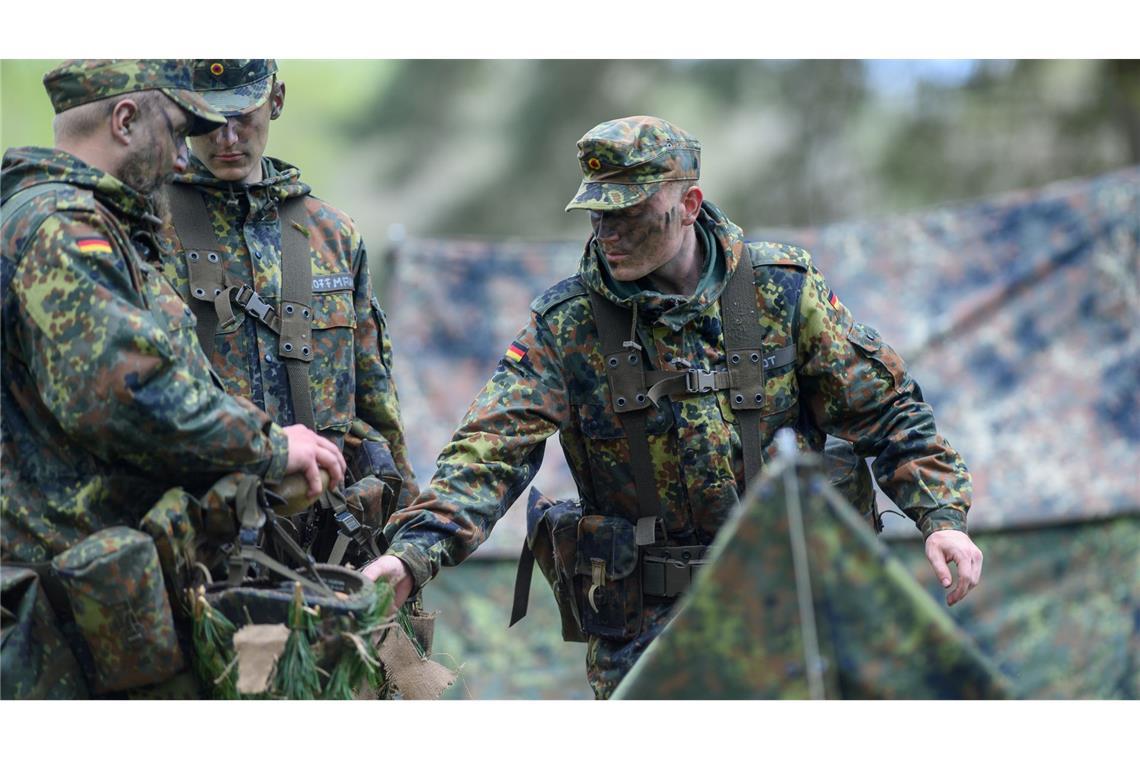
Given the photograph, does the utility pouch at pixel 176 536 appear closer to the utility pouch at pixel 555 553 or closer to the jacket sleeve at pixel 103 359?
the jacket sleeve at pixel 103 359

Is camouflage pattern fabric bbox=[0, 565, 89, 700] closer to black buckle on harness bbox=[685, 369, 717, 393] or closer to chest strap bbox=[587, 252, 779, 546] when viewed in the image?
chest strap bbox=[587, 252, 779, 546]

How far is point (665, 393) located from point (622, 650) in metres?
0.85

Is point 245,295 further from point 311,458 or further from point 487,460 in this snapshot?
point 311,458

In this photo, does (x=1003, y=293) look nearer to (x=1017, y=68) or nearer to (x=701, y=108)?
(x=1017, y=68)

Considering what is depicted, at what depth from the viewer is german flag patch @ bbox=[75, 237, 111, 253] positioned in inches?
150

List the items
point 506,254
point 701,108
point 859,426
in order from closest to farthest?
point 859,426 → point 506,254 → point 701,108

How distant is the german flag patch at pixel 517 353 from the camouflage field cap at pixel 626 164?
494 mm

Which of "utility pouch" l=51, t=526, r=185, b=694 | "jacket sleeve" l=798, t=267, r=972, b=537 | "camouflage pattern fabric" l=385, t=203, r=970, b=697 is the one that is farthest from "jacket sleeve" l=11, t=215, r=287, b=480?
"jacket sleeve" l=798, t=267, r=972, b=537

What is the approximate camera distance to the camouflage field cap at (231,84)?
5137mm

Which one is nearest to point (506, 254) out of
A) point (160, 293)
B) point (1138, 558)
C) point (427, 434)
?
point (427, 434)

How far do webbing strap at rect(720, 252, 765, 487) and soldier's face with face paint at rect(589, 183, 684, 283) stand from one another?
252 mm

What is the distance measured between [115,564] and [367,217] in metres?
14.8

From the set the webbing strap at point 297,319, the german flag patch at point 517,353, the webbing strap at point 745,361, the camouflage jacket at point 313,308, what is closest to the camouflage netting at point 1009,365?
Result: the camouflage jacket at point 313,308

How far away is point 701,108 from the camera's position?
18312mm
